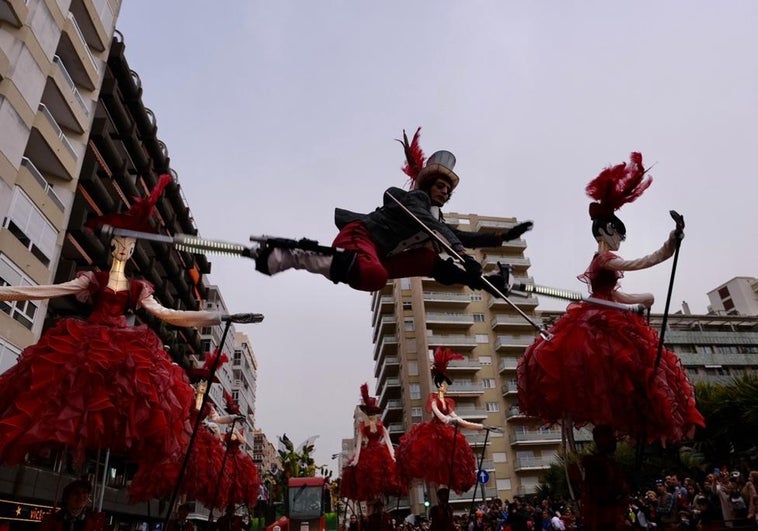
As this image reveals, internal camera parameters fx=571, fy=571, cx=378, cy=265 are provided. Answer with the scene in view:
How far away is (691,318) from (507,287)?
5674 cm

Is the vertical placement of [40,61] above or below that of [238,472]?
above

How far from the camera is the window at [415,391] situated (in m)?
48.9

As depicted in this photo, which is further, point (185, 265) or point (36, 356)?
point (185, 265)

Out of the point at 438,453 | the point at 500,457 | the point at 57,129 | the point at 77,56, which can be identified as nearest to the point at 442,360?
the point at 438,453

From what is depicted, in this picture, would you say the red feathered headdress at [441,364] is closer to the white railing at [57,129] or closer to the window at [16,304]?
the window at [16,304]

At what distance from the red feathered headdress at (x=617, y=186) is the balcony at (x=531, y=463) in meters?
42.2

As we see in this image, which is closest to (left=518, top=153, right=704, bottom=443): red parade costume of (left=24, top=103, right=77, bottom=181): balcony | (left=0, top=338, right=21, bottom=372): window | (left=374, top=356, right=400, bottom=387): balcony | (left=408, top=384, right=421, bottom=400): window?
(left=0, top=338, right=21, bottom=372): window

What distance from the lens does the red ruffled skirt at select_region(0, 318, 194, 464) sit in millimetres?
4516

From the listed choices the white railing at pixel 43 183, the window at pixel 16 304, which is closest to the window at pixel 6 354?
the window at pixel 16 304

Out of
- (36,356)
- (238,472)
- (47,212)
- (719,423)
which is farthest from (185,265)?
(36,356)

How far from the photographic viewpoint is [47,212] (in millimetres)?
17453

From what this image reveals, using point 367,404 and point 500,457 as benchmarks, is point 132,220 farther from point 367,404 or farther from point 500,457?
point 500,457

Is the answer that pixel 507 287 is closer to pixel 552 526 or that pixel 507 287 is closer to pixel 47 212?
pixel 552 526

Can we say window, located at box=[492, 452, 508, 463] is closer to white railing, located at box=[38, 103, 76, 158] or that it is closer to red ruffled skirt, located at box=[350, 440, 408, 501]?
red ruffled skirt, located at box=[350, 440, 408, 501]
